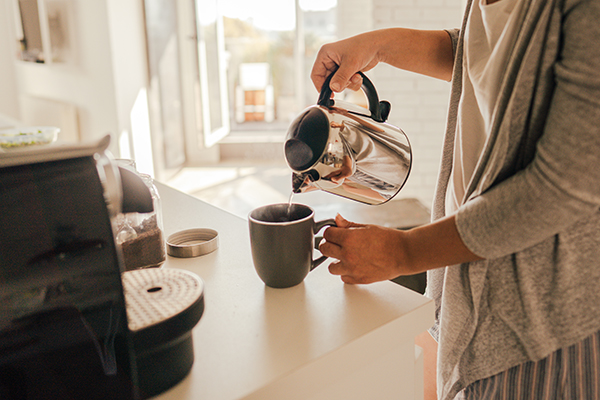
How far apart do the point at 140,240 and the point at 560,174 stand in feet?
1.88

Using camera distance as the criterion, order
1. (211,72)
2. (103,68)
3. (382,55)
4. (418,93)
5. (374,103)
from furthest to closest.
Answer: (211,72) < (103,68) < (418,93) < (382,55) < (374,103)

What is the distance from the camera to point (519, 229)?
0.52 meters

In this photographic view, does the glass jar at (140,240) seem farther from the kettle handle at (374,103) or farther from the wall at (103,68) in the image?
the wall at (103,68)

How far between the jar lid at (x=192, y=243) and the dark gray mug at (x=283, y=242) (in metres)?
0.18

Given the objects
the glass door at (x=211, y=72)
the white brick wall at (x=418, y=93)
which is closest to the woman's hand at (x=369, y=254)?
the white brick wall at (x=418, y=93)

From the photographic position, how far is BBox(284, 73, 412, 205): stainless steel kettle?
63 cm

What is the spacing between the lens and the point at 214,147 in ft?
16.1

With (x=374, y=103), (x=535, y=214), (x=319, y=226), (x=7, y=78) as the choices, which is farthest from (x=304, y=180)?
(x=7, y=78)

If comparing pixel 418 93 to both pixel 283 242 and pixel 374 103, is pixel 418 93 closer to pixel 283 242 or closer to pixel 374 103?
pixel 374 103

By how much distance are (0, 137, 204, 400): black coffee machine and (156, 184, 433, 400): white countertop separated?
0.27ft

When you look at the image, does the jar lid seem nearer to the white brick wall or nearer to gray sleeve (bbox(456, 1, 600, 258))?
gray sleeve (bbox(456, 1, 600, 258))

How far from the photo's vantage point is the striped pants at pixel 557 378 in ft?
1.89

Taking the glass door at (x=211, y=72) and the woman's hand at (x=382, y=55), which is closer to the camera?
the woman's hand at (x=382, y=55)

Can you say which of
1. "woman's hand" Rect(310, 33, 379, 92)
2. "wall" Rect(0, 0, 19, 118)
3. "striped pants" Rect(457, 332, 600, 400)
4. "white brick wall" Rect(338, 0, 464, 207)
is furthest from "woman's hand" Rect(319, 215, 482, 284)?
"wall" Rect(0, 0, 19, 118)
